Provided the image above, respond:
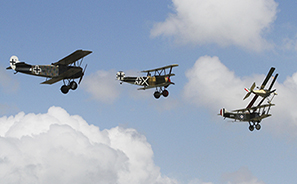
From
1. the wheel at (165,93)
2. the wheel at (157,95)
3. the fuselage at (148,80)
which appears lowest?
the wheel at (157,95)

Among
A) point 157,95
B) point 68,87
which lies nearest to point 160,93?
point 157,95

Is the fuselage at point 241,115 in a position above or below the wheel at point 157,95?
above

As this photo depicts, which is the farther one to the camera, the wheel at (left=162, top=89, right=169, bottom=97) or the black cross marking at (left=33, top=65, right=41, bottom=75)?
the wheel at (left=162, top=89, right=169, bottom=97)

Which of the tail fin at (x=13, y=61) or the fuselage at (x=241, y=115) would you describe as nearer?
the tail fin at (x=13, y=61)

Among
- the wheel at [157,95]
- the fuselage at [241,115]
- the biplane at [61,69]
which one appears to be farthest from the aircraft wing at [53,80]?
the fuselage at [241,115]

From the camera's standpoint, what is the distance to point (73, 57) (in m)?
46.1

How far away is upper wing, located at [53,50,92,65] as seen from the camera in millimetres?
45594

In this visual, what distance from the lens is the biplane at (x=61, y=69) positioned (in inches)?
1811

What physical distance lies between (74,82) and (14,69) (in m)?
5.77

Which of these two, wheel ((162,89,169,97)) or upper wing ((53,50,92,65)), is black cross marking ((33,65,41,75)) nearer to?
upper wing ((53,50,92,65))

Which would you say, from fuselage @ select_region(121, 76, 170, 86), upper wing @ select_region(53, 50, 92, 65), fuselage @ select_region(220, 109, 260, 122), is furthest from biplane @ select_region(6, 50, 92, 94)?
fuselage @ select_region(220, 109, 260, 122)

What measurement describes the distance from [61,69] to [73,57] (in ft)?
5.65

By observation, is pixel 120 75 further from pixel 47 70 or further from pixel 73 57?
pixel 47 70

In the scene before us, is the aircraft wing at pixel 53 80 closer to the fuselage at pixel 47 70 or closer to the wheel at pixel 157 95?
the fuselage at pixel 47 70
